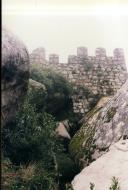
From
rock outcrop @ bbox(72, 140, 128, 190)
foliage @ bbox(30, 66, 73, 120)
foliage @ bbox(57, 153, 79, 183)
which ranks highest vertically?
foliage @ bbox(30, 66, 73, 120)

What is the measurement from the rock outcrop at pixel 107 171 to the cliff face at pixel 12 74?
1.77m

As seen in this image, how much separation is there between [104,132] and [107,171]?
1510mm

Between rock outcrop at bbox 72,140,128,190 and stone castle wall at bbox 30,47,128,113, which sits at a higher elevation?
stone castle wall at bbox 30,47,128,113

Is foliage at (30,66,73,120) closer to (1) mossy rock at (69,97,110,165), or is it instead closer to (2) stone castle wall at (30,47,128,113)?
(2) stone castle wall at (30,47,128,113)

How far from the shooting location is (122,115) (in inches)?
385

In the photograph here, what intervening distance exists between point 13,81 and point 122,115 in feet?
8.02

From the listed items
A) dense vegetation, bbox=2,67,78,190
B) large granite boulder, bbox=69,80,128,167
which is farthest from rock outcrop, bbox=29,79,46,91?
large granite boulder, bbox=69,80,128,167

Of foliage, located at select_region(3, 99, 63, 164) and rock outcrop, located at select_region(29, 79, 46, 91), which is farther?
rock outcrop, located at select_region(29, 79, 46, 91)

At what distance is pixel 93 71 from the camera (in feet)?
49.2

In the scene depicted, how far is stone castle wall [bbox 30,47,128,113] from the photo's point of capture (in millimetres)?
14609

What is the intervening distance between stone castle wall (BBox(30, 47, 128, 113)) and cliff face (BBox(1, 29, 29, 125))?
538 cm

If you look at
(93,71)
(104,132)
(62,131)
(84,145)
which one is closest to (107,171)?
(104,132)

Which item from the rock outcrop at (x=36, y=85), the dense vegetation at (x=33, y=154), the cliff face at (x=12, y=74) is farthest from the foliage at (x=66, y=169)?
the rock outcrop at (x=36, y=85)

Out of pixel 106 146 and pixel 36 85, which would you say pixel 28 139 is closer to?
pixel 106 146
